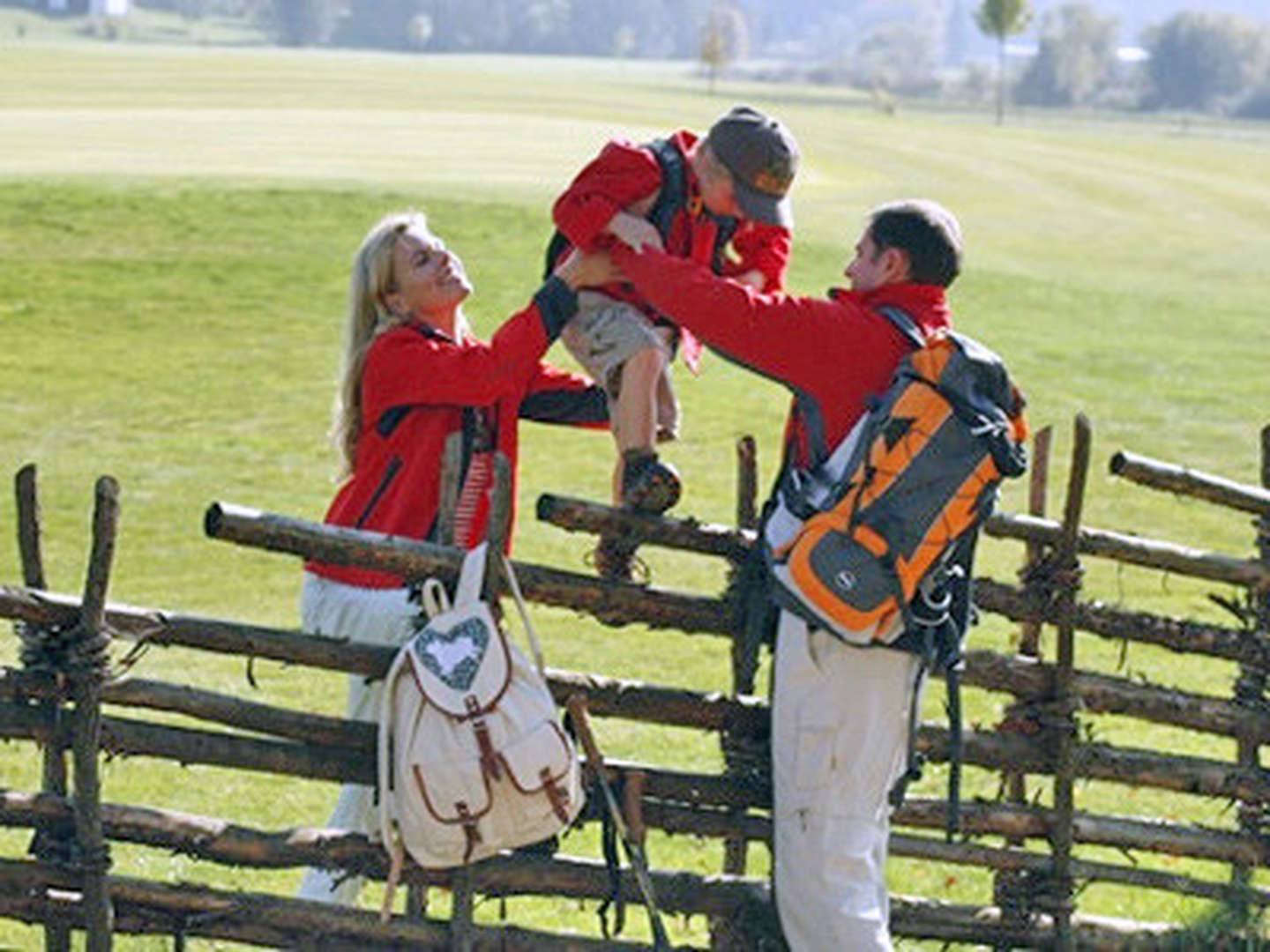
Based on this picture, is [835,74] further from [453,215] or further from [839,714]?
[839,714]

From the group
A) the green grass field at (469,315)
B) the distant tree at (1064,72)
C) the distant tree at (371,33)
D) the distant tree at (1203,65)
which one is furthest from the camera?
the distant tree at (371,33)

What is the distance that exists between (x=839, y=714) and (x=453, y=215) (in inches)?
974

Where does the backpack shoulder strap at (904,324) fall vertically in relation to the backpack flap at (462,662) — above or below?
above

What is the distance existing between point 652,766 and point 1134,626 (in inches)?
53.5

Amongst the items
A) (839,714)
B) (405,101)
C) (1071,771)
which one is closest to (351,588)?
(839,714)

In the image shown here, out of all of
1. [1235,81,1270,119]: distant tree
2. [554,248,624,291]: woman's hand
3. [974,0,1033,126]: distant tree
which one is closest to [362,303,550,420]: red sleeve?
[554,248,624,291]: woman's hand

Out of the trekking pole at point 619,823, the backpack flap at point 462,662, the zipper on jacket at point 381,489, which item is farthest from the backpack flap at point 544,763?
the zipper on jacket at point 381,489

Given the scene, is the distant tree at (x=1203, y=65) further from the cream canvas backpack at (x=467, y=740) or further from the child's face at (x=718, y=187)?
the cream canvas backpack at (x=467, y=740)

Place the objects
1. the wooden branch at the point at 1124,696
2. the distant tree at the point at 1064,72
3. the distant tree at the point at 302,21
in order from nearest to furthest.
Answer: the wooden branch at the point at 1124,696 → the distant tree at the point at 1064,72 → the distant tree at the point at 302,21

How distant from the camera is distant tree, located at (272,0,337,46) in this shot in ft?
607

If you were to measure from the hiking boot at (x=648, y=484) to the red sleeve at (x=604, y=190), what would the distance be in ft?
1.70

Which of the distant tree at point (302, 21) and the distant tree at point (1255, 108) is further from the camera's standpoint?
the distant tree at point (302, 21)

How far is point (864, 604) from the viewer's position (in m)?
5.42

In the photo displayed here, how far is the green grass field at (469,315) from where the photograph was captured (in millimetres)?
11555
